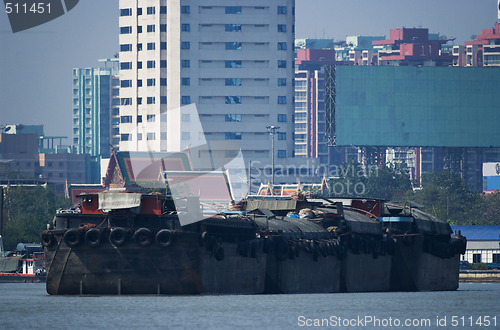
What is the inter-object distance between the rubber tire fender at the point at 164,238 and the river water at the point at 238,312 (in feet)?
9.77

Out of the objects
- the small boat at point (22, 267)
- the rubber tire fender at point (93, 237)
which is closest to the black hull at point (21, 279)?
the small boat at point (22, 267)

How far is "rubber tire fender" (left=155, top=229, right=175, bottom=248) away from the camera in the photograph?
74375 millimetres

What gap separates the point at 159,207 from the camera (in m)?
75.5

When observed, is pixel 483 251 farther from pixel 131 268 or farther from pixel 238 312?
pixel 238 312

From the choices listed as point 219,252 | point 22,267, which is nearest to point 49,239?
point 219,252

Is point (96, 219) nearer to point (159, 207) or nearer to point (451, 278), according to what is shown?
point (159, 207)

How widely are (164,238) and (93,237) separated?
3871mm

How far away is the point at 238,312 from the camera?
225 ft

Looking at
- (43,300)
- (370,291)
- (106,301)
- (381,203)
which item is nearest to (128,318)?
(106,301)

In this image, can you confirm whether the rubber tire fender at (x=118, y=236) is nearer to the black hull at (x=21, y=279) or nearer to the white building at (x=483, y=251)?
the black hull at (x=21, y=279)

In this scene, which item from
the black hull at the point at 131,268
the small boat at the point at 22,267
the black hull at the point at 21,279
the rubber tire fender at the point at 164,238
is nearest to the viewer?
the rubber tire fender at the point at 164,238

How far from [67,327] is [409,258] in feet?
142

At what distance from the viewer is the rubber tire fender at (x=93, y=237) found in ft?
243

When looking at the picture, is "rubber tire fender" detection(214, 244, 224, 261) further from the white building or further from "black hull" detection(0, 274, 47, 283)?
the white building
